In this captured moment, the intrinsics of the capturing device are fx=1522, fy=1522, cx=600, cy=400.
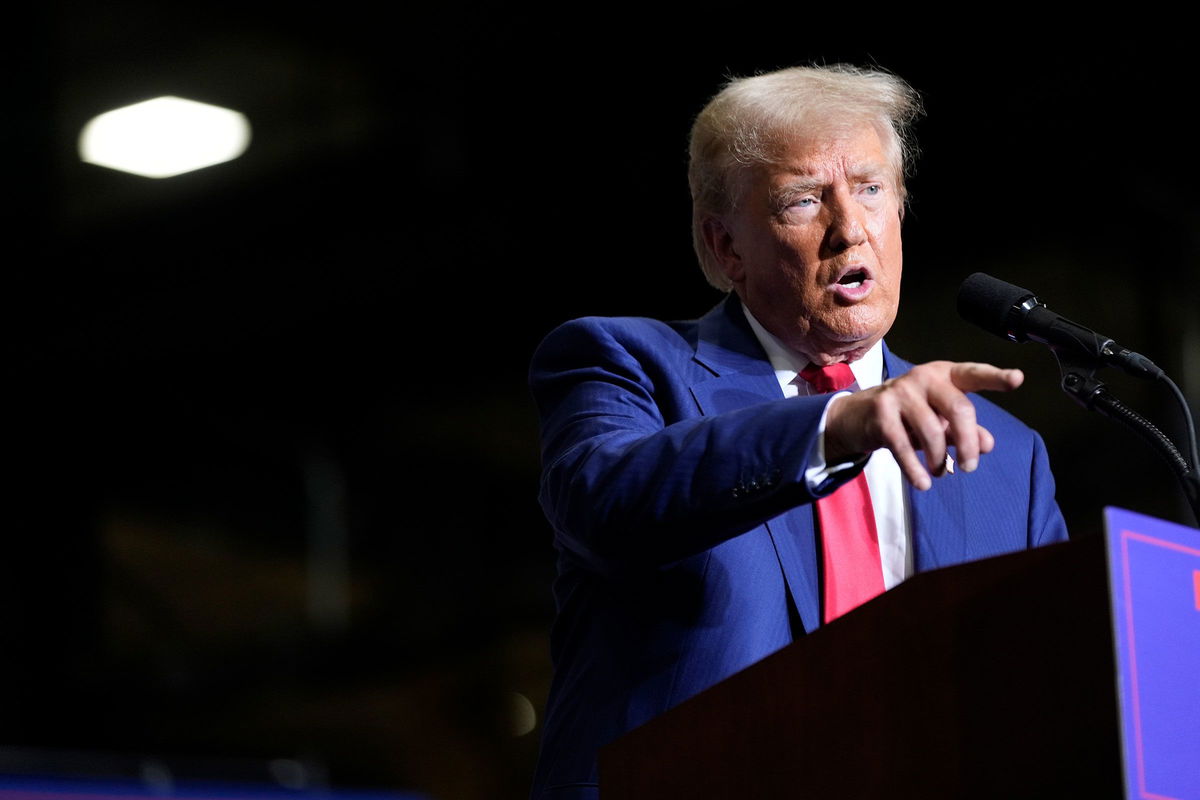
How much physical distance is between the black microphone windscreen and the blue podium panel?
0.50m

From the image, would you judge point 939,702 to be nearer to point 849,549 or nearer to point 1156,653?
point 1156,653

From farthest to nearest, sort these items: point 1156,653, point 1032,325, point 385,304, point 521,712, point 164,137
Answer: point 521,712
point 385,304
point 164,137
point 1032,325
point 1156,653

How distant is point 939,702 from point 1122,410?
0.46 meters

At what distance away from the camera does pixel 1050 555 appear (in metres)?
0.99

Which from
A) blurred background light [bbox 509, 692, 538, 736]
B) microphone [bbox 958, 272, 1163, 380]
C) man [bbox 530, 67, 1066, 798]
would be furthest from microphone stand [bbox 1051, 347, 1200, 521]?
blurred background light [bbox 509, 692, 538, 736]

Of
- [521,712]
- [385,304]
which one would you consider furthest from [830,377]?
[521,712]

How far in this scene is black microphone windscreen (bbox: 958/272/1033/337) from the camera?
4.88ft

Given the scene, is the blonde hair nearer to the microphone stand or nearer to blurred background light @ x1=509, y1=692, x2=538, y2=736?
the microphone stand

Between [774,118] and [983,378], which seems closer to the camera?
[983,378]

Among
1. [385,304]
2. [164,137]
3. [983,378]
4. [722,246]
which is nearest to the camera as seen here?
[983,378]

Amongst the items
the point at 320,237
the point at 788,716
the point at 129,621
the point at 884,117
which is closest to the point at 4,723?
the point at 129,621

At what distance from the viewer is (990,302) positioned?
150 cm

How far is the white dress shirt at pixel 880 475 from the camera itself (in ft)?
5.34

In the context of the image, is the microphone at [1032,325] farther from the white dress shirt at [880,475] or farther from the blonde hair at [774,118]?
the blonde hair at [774,118]
